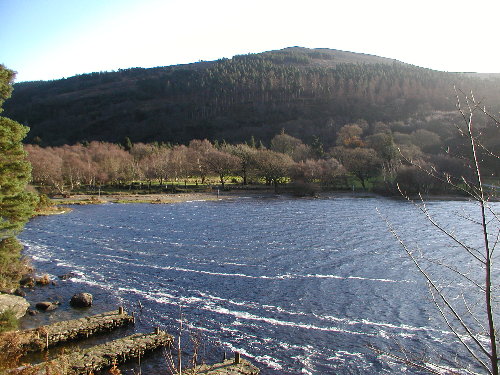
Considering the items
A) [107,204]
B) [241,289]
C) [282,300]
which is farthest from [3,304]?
[107,204]

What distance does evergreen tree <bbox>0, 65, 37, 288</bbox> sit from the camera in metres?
24.3

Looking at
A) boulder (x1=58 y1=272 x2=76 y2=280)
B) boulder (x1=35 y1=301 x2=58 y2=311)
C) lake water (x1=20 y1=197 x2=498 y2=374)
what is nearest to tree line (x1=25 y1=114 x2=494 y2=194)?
lake water (x1=20 y1=197 x2=498 y2=374)

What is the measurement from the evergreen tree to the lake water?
15.5 ft

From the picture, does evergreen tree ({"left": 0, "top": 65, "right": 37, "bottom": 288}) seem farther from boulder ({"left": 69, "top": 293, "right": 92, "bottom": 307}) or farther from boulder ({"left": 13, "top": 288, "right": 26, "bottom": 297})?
boulder ({"left": 69, "top": 293, "right": 92, "bottom": 307})

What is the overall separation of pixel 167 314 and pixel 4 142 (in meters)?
14.0

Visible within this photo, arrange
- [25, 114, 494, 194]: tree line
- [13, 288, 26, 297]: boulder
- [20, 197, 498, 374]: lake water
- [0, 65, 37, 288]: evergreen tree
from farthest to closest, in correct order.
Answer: [25, 114, 494, 194]: tree line → [13, 288, 26, 297]: boulder → [0, 65, 37, 288]: evergreen tree → [20, 197, 498, 374]: lake water

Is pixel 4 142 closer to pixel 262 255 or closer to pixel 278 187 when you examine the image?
pixel 262 255

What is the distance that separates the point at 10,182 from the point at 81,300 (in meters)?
8.68

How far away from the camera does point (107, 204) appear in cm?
7988

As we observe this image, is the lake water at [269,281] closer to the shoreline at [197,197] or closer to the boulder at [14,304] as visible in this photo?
the boulder at [14,304]

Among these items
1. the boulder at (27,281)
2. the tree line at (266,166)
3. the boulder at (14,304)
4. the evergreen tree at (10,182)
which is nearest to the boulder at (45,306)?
the boulder at (14,304)

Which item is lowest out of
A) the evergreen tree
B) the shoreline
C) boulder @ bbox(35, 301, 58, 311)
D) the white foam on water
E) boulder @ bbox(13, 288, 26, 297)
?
boulder @ bbox(35, 301, 58, 311)

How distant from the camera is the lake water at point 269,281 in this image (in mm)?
21312

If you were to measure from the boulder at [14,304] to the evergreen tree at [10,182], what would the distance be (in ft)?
6.26
